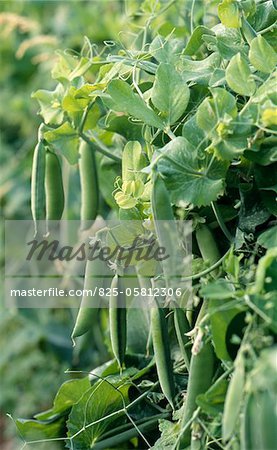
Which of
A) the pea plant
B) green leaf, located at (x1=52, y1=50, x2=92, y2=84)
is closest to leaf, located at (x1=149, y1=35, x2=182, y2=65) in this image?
the pea plant

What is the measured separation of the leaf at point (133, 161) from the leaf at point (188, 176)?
0.11 metres

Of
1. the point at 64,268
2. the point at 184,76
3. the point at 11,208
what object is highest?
the point at 184,76

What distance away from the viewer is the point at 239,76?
0.75 m

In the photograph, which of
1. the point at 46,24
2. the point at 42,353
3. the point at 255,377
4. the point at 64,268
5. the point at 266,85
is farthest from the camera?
the point at 46,24

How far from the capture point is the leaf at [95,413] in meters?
0.89

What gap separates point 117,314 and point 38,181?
0.70 ft

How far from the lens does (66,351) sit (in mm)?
1912

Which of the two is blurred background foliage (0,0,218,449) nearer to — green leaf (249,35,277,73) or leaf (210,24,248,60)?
leaf (210,24,248,60)

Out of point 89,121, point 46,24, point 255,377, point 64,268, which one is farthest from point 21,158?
point 255,377

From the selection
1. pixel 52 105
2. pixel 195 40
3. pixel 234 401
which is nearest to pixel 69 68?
pixel 52 105

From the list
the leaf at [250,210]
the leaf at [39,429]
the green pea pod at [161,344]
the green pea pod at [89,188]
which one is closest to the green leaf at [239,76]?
the leaf at [250,210]

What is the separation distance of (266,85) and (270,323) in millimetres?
230

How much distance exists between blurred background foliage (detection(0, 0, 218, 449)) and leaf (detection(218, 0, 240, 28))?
2.82 ft

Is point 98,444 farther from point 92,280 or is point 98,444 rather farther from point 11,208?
point 11,208
